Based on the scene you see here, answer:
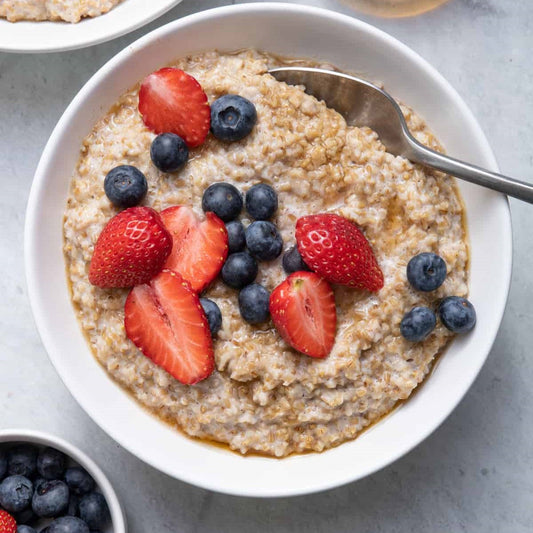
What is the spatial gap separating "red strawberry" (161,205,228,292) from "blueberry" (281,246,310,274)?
7.1 inches

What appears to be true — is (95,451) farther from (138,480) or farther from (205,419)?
(205,419)

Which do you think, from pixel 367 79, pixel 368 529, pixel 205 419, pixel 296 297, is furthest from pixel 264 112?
pixel 368 529

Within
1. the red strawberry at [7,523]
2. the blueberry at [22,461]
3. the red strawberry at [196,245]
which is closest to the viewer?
the red strawberry at [196,245]

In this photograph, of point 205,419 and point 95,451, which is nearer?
point 205,419

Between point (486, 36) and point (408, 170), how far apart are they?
0.75 metres

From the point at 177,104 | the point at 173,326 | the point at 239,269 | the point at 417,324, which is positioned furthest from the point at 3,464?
the point at 417,324

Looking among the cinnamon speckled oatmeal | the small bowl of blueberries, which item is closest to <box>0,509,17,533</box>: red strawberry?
the small bowl of blueberries

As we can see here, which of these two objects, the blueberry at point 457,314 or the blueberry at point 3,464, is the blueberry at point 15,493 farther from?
the blueberry at point 457,314

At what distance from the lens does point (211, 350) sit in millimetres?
2236

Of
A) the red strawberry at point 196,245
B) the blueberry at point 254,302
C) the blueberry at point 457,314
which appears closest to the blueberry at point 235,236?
the red strawberry at point 196,245

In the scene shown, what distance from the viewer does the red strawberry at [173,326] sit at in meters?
2.20

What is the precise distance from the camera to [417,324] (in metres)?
2.23

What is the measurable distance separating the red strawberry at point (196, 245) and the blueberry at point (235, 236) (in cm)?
1

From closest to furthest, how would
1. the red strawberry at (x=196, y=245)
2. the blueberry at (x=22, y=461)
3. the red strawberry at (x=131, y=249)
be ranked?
1. the red strawberry at (x=131, y=249)
2. the red strawberry at (x=196, y=245)
3. the blueberry at (x=22, y=461)
